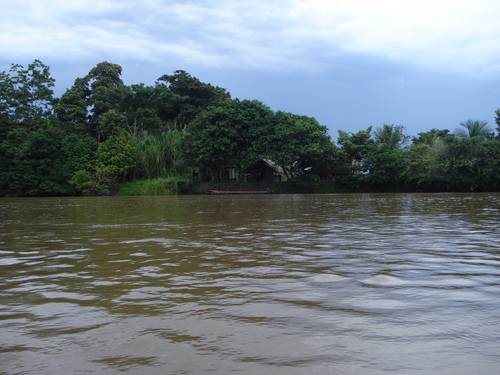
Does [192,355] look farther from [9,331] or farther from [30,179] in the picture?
[30,179]

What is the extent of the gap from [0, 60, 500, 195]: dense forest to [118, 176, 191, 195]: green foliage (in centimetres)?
44

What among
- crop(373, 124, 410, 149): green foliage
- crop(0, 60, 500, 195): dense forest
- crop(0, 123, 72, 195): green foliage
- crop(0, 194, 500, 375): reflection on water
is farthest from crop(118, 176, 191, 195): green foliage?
crop(0, 194, 500, 375): reflection on water

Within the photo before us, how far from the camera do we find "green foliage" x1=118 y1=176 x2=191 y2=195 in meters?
37.5

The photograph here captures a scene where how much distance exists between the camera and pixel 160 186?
124 ft

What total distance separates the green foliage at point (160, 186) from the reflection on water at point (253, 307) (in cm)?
3036

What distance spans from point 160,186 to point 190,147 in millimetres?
3814

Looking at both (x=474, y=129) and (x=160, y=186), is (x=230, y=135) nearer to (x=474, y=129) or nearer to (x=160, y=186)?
(x=160, y=186)

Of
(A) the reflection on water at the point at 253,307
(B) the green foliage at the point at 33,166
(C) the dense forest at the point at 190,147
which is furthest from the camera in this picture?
(B) the green foliage at the point at 33,166

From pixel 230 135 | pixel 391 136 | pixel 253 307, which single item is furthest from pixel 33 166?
pixel 253 307

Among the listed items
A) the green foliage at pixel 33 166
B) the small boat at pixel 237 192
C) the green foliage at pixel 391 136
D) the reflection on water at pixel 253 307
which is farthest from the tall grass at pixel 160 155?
the reflection on water at pixel 253 307

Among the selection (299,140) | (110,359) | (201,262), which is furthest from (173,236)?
(299,140)

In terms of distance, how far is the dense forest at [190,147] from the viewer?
118ft

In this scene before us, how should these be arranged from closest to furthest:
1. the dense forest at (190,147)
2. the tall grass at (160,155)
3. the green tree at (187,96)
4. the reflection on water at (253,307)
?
1. the reflection on water at (253,307)
2. the dense forest at (190,147)
3. the tall grass at (160,155)
4. the green tree at (187,96)

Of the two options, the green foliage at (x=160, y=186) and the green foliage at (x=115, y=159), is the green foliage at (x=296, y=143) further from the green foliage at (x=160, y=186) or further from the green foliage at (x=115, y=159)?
the green foliage at (x=115, y=159)
